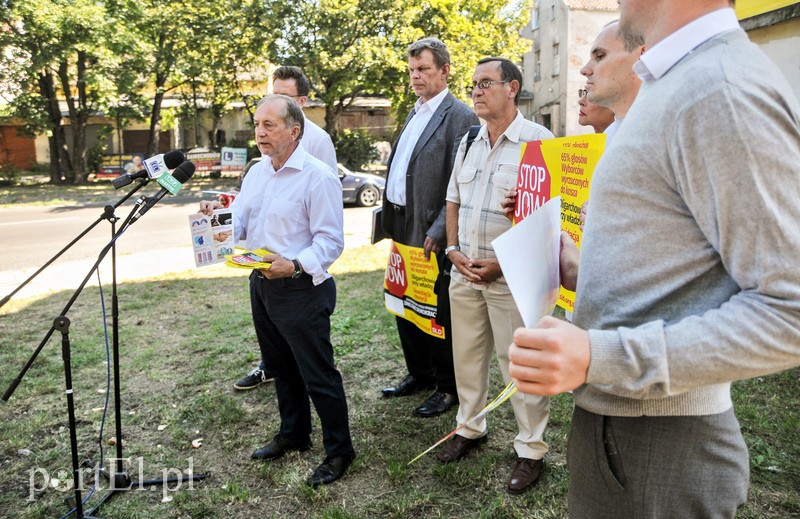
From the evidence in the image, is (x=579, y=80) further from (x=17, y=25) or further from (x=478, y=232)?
(x=478, y=232)

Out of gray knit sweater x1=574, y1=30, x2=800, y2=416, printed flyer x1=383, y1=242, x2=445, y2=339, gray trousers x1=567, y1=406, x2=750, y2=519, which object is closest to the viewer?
gray knit sweater x1=574, y1=30, x2=800, y2=416

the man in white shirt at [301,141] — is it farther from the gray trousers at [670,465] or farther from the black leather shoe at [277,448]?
the gray trousers at [670,465]

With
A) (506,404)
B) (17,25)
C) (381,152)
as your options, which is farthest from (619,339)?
(381,152)

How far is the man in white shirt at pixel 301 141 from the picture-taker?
446cm

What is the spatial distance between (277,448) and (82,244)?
8.68 metres

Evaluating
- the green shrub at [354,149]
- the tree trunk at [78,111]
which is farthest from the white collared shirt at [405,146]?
the green shrub at [354,149]

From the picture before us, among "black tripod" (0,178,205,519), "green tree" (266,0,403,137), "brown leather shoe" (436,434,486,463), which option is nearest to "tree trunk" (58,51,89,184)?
"green tree" (266,0,403,137)

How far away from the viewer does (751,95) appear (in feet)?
3.25

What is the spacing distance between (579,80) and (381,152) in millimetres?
12626

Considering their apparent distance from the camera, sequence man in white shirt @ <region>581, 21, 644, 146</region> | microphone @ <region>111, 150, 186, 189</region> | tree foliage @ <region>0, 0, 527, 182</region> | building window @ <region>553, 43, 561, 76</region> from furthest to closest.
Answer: building window @ <region>553, 43, 561, 76</region>
tree foliage @ <region>0, 0, 527, 182</region>
microphone @ <region>111, 150, 186, 189</region>
man in white shirt @ <region>581, 21, 644, 146</region>

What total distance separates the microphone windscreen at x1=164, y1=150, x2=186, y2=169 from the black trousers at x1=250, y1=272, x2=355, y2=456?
0.75 m

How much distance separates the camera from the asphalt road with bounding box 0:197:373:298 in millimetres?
8492

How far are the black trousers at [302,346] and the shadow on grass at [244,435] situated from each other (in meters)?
0.31

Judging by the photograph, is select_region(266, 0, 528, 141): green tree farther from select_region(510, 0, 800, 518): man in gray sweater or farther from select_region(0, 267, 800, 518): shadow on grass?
select_region(510, 0, 800, 518): man in gray sweater
